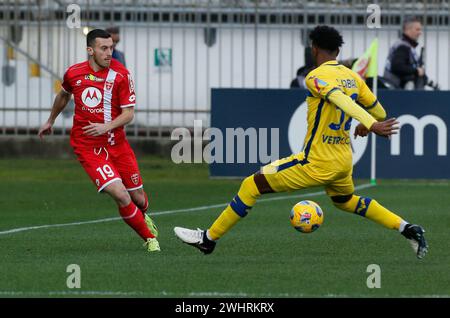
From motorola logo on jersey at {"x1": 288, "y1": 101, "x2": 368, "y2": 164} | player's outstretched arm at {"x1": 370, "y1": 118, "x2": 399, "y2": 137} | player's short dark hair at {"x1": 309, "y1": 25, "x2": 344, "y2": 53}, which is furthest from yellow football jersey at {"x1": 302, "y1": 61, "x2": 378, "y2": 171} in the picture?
motorola logo on jersey at {"x1": 288, "y1": 101, "x2": 368, "y2": 164}

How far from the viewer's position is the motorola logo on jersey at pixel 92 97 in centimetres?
1168

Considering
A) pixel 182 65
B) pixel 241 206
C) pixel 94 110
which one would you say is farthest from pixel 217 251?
pixel 182 65

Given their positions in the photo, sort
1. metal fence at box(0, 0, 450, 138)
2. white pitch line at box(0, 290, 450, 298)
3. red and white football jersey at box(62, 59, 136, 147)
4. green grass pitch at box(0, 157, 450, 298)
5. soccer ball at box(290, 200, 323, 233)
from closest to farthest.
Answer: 1. white pitch line at box(0, 290, 450, 298)
2. green grass pitch at box(0, 157, 450, 298)
3. soccer ball at box(290, 200, 323, 233)
4. red and white football jersey at box(62, 59, 136, 147)
5. metal fence at box(0, 0, 450, 138)

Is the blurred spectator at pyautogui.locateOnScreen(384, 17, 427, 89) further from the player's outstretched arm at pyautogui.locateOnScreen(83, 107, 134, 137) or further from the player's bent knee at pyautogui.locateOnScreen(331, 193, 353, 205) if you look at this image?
the player's bent knee at pyautogui.locateOnScreen(331, 193, 353, 205)

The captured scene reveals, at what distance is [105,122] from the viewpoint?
1170 centimetres

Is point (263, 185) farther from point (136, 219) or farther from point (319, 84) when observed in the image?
point (136, 219)

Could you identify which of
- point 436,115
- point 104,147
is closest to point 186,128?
point 436,115

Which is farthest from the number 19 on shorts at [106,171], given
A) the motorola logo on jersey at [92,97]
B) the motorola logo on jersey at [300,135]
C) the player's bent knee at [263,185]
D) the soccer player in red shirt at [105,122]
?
the motorola logo on jersey at [300,135]

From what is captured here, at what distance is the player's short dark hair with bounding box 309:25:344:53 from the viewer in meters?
10.6

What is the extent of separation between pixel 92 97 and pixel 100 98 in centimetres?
8

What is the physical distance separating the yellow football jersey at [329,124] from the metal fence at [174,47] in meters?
11.6

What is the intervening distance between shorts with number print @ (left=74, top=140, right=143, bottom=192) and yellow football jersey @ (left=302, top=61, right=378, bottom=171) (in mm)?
1862

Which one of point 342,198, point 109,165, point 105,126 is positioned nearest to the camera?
point 342,198
